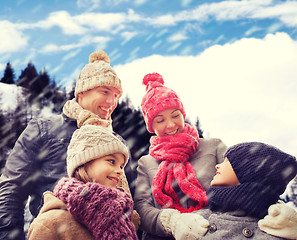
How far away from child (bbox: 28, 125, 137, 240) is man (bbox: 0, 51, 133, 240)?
0.53 meters

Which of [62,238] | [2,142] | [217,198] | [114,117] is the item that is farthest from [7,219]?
[2,142]

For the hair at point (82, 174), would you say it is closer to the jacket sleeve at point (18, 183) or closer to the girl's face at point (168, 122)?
the jacket sleeve at point (18, 183)

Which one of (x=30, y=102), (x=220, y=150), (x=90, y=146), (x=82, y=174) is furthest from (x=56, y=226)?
(x=30, y=102)

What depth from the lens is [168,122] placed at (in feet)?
9.63

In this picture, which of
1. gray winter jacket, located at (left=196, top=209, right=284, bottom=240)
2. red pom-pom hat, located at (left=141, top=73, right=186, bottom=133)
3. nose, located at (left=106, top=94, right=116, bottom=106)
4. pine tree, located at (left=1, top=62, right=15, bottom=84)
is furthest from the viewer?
pine tree, located at (left=1, top=62, right=15, bottom=84)

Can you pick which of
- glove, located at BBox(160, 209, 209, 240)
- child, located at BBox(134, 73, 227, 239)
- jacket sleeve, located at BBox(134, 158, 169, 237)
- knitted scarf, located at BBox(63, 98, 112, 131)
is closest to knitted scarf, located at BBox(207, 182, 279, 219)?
glove, located at BBox(160, 209, 209, 240)

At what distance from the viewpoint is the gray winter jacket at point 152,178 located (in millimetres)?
2512

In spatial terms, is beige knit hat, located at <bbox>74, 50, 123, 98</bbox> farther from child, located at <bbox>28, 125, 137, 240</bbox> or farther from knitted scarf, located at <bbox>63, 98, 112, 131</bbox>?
child, located at <bbox>28, 125, 137, 240</bbox>

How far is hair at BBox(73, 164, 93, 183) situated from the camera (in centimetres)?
221

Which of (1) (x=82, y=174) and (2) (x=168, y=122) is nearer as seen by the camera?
(1) (x=82, y=174)

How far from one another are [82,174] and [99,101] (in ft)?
3.23

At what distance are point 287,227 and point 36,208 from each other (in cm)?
205

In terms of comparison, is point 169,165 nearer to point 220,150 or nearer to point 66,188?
point 220,150

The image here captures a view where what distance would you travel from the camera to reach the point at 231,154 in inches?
88.5
